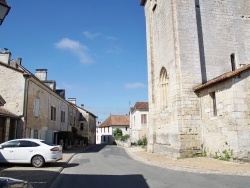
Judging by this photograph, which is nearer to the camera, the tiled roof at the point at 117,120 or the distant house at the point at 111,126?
the distant house at the point at 111,126

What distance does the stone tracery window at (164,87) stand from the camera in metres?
20.4

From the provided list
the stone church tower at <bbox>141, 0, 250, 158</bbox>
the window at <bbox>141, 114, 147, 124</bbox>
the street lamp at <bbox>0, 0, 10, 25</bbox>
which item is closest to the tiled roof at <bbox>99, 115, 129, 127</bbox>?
the window at <bbox>141, 114, 147, 124</bbox>

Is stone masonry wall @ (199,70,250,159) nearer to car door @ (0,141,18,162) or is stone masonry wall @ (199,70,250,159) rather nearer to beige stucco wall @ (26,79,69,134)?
car door @ (0,141,18,162)

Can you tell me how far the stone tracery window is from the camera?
67.0ft

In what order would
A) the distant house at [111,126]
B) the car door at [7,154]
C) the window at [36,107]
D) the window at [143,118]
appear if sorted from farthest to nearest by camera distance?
the distant house at [111,126], the window at [143,118], the window at [36,107], the car door at [7,154]

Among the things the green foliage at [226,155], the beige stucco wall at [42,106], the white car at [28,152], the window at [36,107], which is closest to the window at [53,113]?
the beige stucco wall at [42,106]

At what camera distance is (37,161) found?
11906 millimetres

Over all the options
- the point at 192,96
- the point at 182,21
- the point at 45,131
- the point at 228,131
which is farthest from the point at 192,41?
the point at 45,131

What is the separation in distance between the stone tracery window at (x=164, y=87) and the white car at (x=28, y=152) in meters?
10.8

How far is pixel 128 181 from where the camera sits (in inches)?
328

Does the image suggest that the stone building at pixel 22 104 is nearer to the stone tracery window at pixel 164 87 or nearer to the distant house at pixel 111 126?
the stone tracery window at pixel 164 87

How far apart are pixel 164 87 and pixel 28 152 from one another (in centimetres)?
1241

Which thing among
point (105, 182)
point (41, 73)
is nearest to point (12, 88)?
point (41, 73)

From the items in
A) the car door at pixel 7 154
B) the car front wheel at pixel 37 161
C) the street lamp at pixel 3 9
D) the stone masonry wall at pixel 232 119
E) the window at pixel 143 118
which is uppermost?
the window at pixel 143 118
